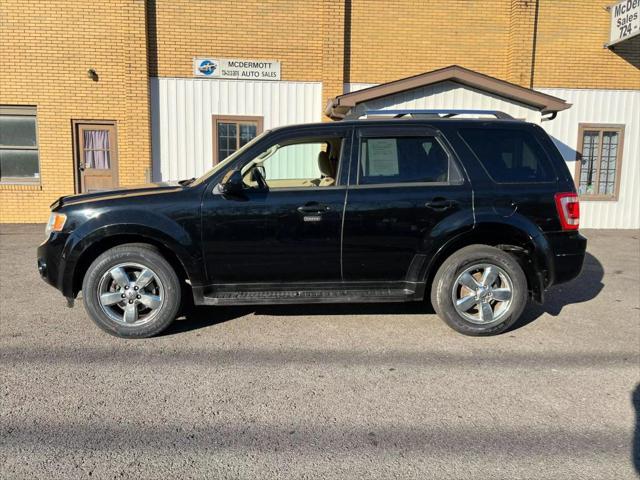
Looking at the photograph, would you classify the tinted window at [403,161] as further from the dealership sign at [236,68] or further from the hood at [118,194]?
the dealership sign at [236,68]

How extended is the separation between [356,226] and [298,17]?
867cm

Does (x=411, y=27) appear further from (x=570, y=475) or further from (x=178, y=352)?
(x=570, y=475)

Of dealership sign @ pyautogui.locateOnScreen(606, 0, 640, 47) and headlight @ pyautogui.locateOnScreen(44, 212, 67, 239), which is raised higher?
dealership sign @ pyautogui.locateOnScreen(606, 0, 640, 47)

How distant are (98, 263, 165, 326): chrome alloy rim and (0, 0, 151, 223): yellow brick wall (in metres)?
7.43

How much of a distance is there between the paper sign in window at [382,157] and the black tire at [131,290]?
2074 millimetres

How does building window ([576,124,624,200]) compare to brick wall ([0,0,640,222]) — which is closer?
brick wall ([0,0,640,222])

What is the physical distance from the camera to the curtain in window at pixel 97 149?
11.5 meters

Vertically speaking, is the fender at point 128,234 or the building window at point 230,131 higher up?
the building window at point 230,131

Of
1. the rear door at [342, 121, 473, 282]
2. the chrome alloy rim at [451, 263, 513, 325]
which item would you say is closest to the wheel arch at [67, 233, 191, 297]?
the rear door at [342, 121, 473, 282]

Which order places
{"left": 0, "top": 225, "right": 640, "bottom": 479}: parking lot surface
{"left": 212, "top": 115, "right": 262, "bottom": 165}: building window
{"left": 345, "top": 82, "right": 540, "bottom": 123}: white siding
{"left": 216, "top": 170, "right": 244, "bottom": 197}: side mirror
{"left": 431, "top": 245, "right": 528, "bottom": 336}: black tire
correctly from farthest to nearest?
{"left": 212, "top": 115, "right": 262, "bottom": 165}: building window
{"left": 345, "top": 82, "right": 540, "bottom": 123}: white siding
{"left": 431, "top": 245, "right": 528, "bottom": 336}: black tire
{"left": 216, "top": 170, "right": 244, "bottom": 197}: side mirror
{"left": 0, "top": 225, "right": 640, "bottom": 479}: parking lot surface

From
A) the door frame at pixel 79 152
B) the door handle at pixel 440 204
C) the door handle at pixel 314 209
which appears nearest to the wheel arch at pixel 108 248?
the door handle at pixel 314 209

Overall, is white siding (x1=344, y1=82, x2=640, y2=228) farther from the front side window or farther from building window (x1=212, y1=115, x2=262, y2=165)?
the front side window

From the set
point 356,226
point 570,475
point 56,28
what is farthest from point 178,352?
point 56,28

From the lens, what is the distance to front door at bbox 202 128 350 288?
432cm
